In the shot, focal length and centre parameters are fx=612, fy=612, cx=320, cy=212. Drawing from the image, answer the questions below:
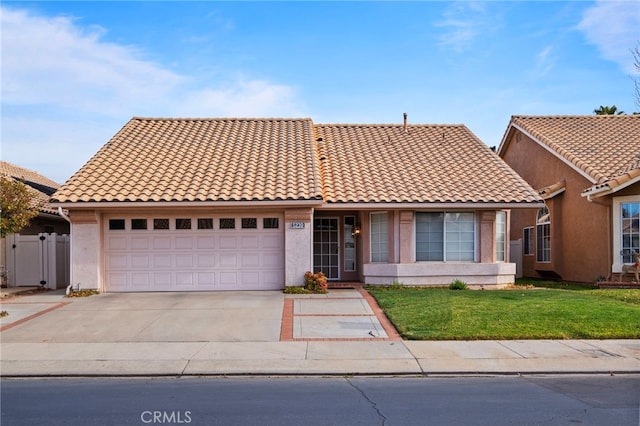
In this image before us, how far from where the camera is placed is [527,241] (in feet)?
79.8

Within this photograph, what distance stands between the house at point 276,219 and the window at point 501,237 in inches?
→ 1.3

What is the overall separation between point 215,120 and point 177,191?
22.5ft

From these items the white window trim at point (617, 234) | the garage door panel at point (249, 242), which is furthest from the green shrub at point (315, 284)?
the white window trim at point (617, 234)

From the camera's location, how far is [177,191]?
17016 millimetres

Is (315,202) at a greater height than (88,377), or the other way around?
(315,202)

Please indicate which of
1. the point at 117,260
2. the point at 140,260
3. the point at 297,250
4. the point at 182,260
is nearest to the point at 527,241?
the point at 297,250

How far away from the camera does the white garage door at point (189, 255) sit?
17.2 m

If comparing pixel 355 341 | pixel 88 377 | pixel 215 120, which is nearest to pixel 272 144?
pixel 215 120

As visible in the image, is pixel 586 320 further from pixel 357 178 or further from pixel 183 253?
pixel 183 253

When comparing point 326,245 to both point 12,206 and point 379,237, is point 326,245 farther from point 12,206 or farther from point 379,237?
point 12,206

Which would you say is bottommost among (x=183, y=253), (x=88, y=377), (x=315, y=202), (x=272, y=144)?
(x=88, y=377)

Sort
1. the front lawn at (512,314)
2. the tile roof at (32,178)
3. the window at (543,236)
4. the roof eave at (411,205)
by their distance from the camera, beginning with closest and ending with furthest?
the front lawn at (512,314) < the roof eave at (411,205) < the window at (543,236) < the tile roof at (32,178)

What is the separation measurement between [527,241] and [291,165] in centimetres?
1097

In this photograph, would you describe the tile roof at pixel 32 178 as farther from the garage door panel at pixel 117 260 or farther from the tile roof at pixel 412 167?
the tile roof at pixel 412 167
